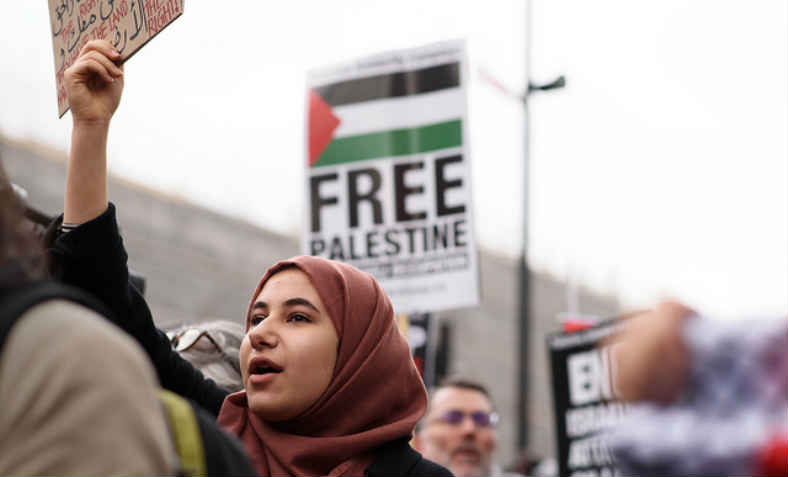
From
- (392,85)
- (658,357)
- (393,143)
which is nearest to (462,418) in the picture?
(393,143)

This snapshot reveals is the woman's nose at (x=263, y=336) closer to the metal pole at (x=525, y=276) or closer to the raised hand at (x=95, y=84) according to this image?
the raised hand at (x=95, y=84)

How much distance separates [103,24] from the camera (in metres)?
2.38

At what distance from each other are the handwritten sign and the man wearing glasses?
10.7ft

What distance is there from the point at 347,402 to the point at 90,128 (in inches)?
32.0

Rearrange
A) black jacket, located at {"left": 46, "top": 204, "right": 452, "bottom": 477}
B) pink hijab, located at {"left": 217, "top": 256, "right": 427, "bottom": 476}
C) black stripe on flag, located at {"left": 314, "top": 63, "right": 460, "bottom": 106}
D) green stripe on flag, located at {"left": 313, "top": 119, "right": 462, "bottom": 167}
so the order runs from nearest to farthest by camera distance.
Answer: black jacket, located at {"left": 46, "top": 204, "right": 452, "bottom": 477}, pink hijab, located at {"left": 217, "top": 256, "right": 427, "bottom": 476}, green stripe on flag, located at {"left": 313, "top": 119, "right": 462, "bottom": 167}, black stripe on flag, located at {"left": 314, "top": 63, "right": 460, "bottom": 106}

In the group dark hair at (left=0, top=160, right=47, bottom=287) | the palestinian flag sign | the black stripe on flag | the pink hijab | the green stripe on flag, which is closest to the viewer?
dark hair at (left=0, top=160, right=47, bottom=287)

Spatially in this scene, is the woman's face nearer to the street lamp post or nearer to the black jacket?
the black jacket

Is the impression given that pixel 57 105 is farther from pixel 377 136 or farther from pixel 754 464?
pixel 377 136

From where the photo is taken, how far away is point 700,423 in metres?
1.37

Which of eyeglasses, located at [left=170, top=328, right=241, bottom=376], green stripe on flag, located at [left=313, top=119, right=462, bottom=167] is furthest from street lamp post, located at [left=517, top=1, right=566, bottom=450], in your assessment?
eyeglasses, located at [left=170, top=328, right=241, bottom=376]

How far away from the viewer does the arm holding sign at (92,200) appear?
2.18 m

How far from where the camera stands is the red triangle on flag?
5.40 meters

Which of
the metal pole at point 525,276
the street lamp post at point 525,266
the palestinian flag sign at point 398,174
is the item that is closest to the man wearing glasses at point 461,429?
the palestinian flag sign at point 398,174

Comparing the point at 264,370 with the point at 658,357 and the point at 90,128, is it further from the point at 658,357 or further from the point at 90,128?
the point at 658,357
